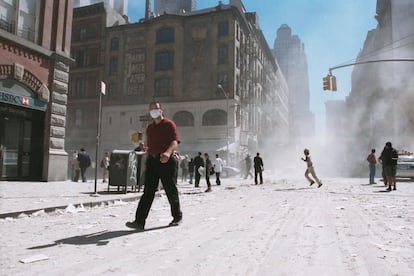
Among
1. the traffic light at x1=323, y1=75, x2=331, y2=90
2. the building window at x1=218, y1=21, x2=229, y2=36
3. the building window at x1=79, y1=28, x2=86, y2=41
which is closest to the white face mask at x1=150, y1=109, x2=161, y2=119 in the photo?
the traffic light at x1=323, y1=75, x2=331, y2=90

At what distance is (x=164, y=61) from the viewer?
35.8 metres

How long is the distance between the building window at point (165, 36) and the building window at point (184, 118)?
833 centimetres

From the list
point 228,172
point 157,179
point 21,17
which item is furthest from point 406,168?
point 21,17

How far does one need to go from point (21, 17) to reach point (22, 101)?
10.8 feet

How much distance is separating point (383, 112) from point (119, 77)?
130 ft

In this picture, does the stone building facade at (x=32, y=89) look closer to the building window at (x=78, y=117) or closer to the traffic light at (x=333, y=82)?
the traffic light at (x=333, y=82)

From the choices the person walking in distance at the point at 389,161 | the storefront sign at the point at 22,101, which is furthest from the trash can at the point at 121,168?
the person walking in distance at the point at 389,161

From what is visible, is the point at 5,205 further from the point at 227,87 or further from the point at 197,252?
the point at 227,87

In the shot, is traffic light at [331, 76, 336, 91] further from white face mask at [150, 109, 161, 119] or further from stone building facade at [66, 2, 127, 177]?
stone building facade at [66, 2, 127, 177]

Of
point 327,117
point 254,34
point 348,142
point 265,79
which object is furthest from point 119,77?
point 327,117

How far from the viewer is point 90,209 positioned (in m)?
6.52

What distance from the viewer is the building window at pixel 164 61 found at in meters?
35.4

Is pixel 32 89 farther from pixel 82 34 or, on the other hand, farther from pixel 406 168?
pixel 82 34

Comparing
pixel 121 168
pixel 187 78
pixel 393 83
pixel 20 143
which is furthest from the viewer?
pixel 393 83
